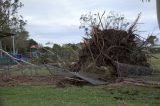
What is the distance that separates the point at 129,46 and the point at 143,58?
97cm

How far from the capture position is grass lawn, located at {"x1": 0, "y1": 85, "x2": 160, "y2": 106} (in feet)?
38.1

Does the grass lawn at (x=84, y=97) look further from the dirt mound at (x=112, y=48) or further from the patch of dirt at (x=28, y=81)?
the dirt mound at (x=112, y=48)

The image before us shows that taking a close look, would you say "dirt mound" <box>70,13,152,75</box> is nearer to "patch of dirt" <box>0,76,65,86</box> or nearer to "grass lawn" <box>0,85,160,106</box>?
"patch of dirt" <box>0,76,65,86</box>

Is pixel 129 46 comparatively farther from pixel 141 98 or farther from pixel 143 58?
pixel 141 98

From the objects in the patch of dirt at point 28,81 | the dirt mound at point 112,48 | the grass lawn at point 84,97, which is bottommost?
the grass lawn at point 84,97

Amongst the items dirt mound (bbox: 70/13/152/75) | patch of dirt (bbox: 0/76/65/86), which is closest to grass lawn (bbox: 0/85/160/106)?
patch of dirt (bbox: 0/76/65/86)

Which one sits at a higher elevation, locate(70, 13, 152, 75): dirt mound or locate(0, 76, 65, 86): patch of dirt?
locate(70, 13, 152, 75): dirt mound

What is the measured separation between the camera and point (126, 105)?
36.6 feet

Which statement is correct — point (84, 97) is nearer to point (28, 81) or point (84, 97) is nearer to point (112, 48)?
point (28, 81)

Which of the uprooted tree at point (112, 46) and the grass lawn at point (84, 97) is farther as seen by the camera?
the uprooted tree at point (112, 46)

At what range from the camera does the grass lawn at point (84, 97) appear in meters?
11.6

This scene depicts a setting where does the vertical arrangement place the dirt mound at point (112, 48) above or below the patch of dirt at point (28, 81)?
above

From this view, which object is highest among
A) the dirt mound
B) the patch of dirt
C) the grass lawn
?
the dirt mound

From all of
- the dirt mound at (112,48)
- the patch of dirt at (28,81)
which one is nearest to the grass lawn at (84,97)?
the patch of dirt at (28,81)
